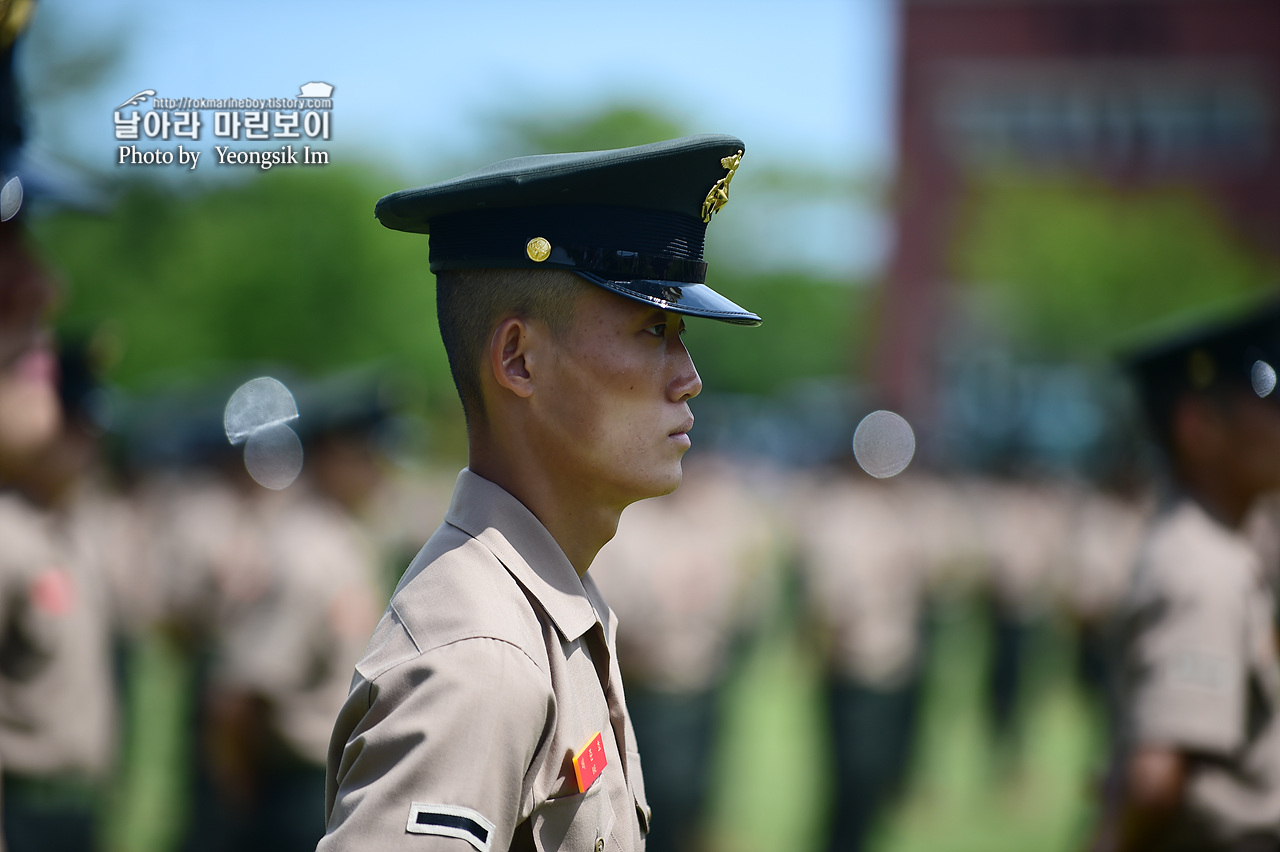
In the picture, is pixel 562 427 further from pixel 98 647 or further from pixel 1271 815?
pixel 98 647

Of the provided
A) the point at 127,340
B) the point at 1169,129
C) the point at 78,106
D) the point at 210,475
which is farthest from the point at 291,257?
the point at 1169,129

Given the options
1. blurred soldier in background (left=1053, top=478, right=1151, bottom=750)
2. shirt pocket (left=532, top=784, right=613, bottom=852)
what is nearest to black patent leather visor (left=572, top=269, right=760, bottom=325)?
shirt pocket (left=532, top=784, right=613, bottom=852)

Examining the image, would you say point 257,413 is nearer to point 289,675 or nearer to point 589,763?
point 589,763

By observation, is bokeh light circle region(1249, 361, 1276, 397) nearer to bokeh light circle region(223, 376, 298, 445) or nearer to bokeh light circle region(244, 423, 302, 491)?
bokeh light circle region(223, 376, 298, 445)

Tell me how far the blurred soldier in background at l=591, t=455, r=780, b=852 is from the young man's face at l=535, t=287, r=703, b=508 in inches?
224

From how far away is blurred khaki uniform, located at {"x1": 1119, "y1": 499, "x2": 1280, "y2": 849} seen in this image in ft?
11.2

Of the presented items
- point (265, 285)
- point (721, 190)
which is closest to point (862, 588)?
point (721, 190)

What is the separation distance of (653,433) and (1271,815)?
8.41ft

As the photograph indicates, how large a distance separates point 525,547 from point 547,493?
10 cm

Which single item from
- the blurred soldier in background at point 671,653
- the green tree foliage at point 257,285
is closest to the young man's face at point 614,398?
the green tree foliage at point 257,285

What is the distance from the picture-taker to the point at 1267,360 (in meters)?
3.86

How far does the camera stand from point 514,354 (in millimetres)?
1880

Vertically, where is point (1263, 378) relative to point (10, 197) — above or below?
below

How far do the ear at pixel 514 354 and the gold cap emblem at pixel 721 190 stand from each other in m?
0.41
